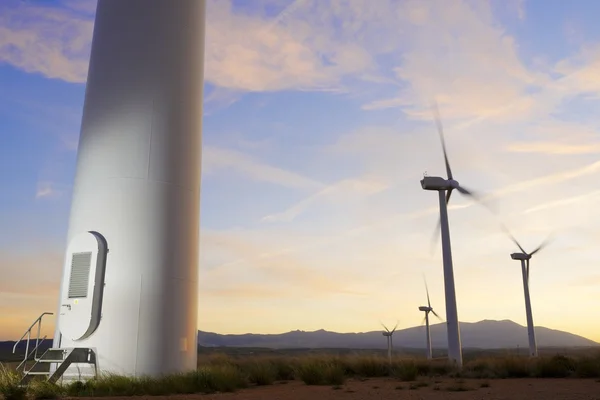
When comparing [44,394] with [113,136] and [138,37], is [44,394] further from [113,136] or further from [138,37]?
[138,37]

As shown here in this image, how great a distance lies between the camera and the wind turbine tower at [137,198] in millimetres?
13758

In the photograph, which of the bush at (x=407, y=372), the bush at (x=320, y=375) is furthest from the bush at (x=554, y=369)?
the bush at (x=320, y=375)

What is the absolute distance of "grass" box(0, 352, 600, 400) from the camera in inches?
494

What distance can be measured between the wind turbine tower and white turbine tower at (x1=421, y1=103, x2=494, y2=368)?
709 inches

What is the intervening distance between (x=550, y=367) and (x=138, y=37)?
62.3ft

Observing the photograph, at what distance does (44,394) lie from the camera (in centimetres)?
1222

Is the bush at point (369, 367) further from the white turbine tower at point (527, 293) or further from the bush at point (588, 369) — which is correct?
the white turbine tower at point (527, 293)

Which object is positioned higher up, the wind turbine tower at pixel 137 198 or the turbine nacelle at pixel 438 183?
the turbine nacelle at pixel 438 183

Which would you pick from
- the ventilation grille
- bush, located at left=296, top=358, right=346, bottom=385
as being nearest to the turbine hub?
bush, located at left=296, top=358, right=346, bottom=385

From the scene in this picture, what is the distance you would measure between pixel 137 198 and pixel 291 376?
10377mm

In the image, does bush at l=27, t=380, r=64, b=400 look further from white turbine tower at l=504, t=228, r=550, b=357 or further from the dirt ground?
white turbine tower at l=504, t=228, r=550, b=357

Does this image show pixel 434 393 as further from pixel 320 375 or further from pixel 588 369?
pixel 588 369

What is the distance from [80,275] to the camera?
14.0m

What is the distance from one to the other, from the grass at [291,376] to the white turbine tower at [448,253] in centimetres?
388
